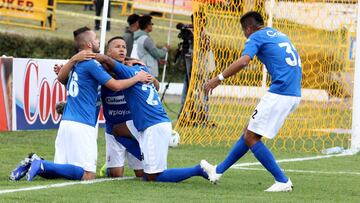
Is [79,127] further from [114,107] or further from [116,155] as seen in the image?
[116,155]

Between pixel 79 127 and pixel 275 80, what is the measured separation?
6.76 feet

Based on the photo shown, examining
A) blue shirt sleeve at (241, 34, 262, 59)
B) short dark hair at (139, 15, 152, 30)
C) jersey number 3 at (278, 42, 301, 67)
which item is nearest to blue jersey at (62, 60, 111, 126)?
blue shirt sleeve at (241, 34, 262, 59)

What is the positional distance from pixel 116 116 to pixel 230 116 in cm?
663

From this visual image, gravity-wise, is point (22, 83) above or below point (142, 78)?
below

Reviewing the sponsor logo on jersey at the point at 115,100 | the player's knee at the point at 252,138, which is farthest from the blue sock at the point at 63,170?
the player's knee at the point at 252,138

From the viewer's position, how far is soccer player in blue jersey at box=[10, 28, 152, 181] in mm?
10859

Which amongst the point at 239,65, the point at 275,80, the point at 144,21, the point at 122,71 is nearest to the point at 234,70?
the point at 239,65

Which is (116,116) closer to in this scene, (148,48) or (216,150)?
(216,150)

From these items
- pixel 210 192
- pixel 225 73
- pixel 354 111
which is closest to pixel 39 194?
pixel 210 192

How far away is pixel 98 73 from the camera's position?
428 inches

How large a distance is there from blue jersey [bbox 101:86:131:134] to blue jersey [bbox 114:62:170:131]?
0.32 m

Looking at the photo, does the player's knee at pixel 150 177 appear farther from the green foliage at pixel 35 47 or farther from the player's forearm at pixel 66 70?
the green foliage at pixel 35 47

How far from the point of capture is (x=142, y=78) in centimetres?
1091

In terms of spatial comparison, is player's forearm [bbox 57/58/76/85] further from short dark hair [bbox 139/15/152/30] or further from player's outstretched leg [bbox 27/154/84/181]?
short dark hair [bbox 139/15/152/30]
